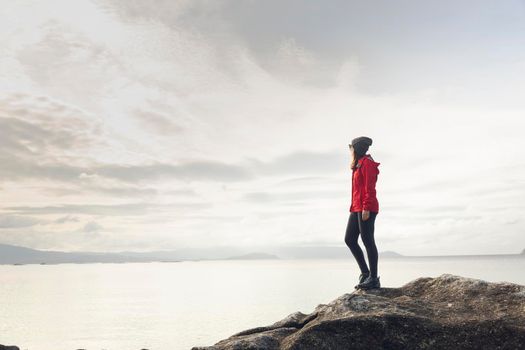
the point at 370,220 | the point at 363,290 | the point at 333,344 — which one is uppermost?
the point at 370,220

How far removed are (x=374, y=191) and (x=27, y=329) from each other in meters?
80.3

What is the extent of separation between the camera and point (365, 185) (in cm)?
1232

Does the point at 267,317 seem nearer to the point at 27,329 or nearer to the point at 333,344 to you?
the point at 27,329

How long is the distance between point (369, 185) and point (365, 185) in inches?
4.9

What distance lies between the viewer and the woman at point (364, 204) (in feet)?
40.2

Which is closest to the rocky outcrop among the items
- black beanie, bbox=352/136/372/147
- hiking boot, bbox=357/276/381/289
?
hiking boot, bbox=357/276/381/289

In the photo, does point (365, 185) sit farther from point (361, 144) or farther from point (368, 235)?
point (368, 235)

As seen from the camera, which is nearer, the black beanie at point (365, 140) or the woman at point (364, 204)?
the woman at point (364, 204)

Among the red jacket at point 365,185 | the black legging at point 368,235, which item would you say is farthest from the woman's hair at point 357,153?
the black legging at point 368,235

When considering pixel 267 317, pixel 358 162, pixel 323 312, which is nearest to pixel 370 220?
pixel 358 162

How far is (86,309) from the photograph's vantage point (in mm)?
106312

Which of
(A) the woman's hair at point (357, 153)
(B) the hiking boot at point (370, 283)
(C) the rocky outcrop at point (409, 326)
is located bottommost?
(C) the rocky outcrop at point (409, 326)

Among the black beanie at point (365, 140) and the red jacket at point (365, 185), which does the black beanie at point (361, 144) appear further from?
the red jacket at point (365, 185)

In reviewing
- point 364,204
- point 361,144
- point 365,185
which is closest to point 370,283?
point 364,204
